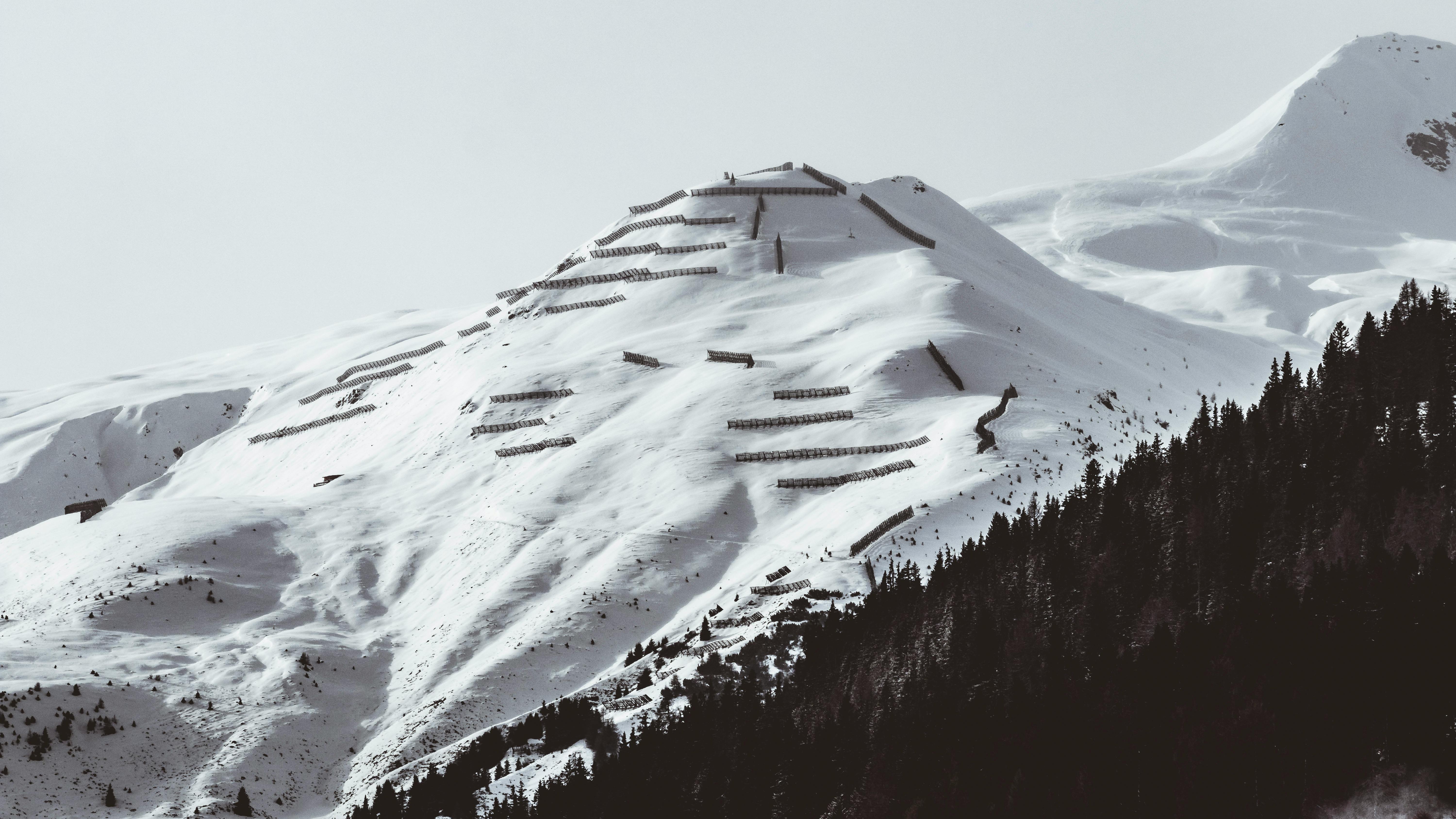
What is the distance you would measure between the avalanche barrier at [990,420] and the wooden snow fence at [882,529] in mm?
8788

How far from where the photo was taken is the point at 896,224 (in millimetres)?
127812

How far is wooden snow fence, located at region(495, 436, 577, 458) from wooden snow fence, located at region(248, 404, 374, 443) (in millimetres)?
25409

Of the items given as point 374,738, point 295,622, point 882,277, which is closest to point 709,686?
point 374,738

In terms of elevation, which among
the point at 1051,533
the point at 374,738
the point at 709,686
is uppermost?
the point at 1051,533

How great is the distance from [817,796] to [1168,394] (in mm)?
60072

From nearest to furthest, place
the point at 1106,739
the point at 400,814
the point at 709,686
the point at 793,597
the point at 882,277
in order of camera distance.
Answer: the point at 1106,739, the point at 400,814, the point at 709,686, the point at 793,597, the point at 882,277

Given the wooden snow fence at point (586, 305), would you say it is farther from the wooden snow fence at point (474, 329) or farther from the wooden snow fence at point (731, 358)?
the wooden snow fence at point (731, 358)

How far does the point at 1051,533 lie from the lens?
172 ft

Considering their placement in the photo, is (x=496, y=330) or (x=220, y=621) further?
(x=496, y=330)

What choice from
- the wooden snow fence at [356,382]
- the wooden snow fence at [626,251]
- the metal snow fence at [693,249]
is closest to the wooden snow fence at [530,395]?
the wooden snow fence at [356,382]

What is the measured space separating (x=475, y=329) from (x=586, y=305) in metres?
12.9

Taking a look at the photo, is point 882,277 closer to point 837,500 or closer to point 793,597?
point 837,500

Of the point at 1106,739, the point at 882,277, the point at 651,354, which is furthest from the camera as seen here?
the point at 882,277

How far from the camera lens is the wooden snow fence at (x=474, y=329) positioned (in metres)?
121
